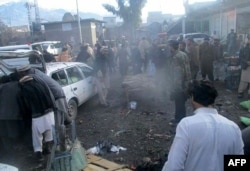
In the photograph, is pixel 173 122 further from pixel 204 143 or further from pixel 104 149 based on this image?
pixel 204 143

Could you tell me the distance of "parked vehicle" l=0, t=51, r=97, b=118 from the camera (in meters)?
7.59

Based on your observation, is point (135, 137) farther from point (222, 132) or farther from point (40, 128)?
point (222, 132)

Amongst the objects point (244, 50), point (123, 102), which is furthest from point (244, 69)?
point (123, 102)

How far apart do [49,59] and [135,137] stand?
21.7ft

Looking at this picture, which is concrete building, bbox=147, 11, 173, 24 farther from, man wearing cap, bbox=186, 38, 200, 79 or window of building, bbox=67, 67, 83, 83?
window of building, bbox=67, 67, 83, 83

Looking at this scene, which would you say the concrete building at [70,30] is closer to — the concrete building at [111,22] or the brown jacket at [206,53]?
the concrete building at [111,22]

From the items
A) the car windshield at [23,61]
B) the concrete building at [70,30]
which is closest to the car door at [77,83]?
the car windshield at [23,61]

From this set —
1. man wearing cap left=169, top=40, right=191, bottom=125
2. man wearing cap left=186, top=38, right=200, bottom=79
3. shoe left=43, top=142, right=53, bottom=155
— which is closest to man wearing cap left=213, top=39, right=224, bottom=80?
man wearing cap left=186, top=38, right=200, bottom=79

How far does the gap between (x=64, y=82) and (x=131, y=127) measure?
2.13 metres

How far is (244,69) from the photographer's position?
31.7ft

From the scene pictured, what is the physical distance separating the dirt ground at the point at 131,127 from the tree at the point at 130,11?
2522 cm

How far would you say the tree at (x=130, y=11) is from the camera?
34938 mm

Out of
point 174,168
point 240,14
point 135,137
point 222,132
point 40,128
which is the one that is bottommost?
point 135,137

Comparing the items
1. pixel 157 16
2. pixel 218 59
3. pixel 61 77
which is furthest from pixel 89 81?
pixel 157 16
